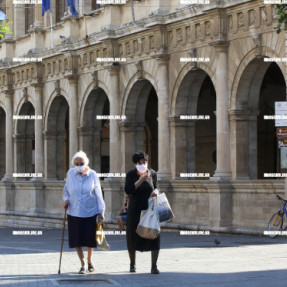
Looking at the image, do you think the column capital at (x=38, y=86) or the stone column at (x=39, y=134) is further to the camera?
the column capital at (x=38, y=86)

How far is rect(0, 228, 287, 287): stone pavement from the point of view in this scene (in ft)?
47.1

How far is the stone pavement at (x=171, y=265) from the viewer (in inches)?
565

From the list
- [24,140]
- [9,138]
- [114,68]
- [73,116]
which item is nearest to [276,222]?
[114,68]

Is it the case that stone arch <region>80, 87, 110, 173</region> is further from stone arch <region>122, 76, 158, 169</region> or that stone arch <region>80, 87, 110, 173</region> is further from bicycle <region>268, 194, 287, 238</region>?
bicycle <region>268, 194, 287, 238</region>

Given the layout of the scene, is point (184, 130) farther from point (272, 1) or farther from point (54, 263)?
point (54, 263)

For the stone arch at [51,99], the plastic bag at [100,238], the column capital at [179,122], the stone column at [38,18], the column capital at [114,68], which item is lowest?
the plastic bag at [100,238]

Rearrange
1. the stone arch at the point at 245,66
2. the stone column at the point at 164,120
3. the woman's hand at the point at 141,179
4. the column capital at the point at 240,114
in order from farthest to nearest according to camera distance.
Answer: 1. the stone column at the point at 164,120
2. the column capital at the point at 240,114
3. the stone arch at the point at 245,66
4. the woman's hand at the point at 141,179

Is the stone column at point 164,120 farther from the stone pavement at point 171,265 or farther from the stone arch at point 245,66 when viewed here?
the stone pavement at point 171,265

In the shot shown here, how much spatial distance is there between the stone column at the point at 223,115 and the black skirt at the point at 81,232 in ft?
41.0

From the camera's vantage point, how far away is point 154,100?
41719 mm

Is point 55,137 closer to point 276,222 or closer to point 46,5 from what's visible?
point 46,5

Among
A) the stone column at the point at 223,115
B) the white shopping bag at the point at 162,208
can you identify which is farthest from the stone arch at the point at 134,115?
the white shopping bag at the point at 162,208

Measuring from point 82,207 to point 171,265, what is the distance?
203 cm

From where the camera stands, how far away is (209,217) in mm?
28344
